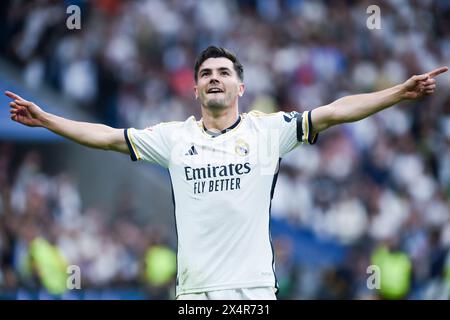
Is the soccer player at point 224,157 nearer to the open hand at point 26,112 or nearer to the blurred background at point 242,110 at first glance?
the open hand at point 26,112

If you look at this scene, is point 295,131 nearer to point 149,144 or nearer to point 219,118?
point 219,118

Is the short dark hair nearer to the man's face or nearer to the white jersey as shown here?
the man's face

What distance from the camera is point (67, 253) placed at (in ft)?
42.9

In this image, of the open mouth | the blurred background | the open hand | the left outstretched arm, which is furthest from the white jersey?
the blurred background

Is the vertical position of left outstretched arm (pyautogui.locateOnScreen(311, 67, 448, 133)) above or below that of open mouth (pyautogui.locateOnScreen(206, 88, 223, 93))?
below

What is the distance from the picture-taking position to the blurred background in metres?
13.3

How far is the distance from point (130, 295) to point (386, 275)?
11.5 ft

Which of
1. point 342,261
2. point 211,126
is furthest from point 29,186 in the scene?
point 211,126

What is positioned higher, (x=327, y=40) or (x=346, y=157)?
(x=327, y=40)

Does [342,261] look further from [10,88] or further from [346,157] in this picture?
[10,88]

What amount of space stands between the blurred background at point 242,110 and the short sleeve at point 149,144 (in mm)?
5076

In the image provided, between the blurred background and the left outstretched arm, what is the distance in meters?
5.90

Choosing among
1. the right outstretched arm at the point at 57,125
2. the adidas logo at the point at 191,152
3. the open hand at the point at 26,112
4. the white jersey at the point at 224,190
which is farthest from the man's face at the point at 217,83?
the open hand at the point at 26,112

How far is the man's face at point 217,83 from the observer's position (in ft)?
22.6
